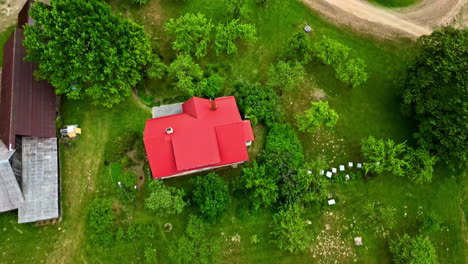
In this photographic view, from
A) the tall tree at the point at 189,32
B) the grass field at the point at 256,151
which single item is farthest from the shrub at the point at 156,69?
the tall tree at the point at 189,32

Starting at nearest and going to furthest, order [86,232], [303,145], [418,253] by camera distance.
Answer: [418,253]
[86,232]
[303,145]

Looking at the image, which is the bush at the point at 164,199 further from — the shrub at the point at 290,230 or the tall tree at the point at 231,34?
the tall tree at the point at 231,34

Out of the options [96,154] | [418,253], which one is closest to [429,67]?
[418,253]

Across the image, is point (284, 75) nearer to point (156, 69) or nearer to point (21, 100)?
point (156, 69)

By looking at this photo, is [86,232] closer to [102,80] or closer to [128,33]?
[102,80]

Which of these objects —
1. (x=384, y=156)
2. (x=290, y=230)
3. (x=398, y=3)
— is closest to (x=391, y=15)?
(x=398, y=3)

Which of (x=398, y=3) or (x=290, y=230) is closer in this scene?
(x=290, y=230)

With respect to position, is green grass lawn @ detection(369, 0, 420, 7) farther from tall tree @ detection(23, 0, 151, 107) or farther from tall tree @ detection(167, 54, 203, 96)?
tall tree @ detection(23, 0, 151, 107)
